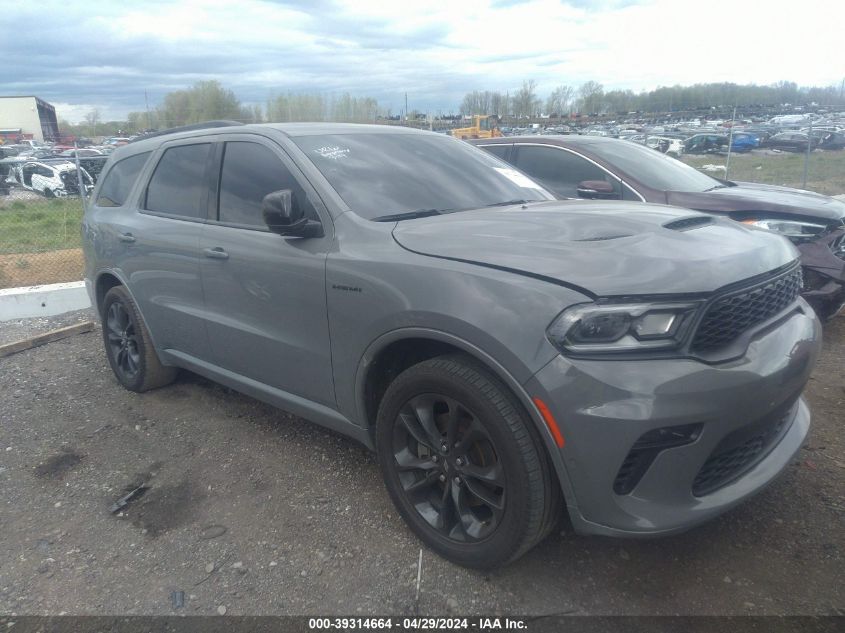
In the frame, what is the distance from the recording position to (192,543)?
297 centimetres

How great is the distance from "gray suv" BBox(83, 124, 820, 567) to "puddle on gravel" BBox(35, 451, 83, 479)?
0.95 m

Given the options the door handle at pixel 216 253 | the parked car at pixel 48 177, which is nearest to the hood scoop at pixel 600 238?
the door handle at pixel 216 253

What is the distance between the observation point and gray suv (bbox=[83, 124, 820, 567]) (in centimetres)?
215

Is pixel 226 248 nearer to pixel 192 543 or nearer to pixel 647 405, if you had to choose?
pixel 192 543

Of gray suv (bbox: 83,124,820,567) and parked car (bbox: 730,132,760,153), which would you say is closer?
gray suv (bbox: 83,124,820,567)

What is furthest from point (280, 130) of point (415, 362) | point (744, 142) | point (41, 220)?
point (744, 142)

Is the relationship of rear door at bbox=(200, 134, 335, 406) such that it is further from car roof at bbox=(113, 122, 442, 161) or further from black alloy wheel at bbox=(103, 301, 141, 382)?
black alloy wheel at bbox=(103, 301, 141, 382)

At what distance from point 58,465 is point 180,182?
184cm

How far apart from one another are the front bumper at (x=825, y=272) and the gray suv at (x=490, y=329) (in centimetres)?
245

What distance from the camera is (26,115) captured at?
123ft

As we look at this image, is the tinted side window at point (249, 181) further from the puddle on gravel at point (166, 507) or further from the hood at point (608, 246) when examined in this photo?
the puddle on gravel at point (166, 507)

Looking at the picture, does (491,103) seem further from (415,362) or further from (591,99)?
(415,362)

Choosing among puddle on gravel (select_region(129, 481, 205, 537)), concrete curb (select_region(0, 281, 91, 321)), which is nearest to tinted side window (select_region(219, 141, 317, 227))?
puddle on gravel (select_region(129, 481, 205, 537))

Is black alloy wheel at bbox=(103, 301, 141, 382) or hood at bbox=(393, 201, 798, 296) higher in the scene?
hood at bbox=(393, 201, 798, 296)
